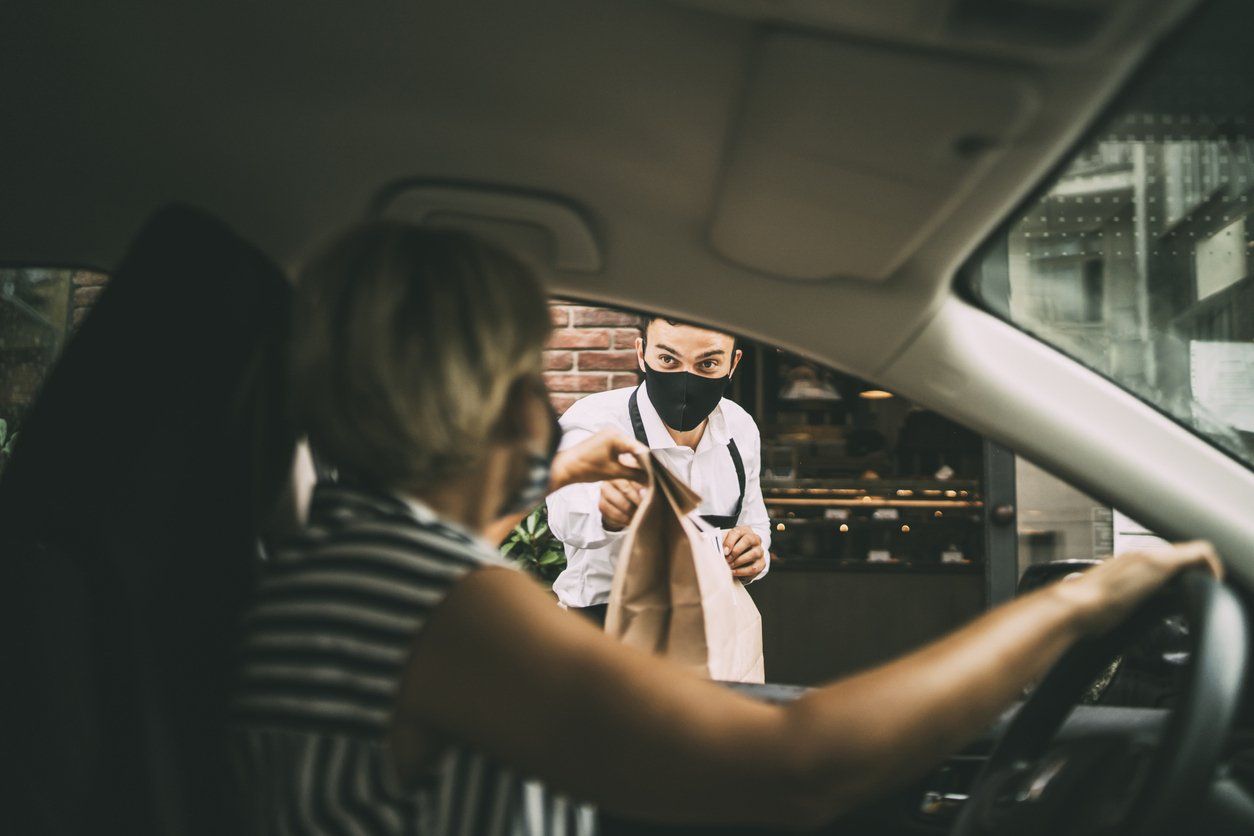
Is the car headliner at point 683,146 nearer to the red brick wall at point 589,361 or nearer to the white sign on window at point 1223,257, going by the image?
the white sign on window at point 1223,257

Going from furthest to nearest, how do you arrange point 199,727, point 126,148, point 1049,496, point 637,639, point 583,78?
point 1049,496, point 637,639, point 126,148, point 583,78, point 199,727

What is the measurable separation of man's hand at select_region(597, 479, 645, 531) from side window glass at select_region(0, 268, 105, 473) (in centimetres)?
216

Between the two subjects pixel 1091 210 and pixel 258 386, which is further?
pixel 1091 210

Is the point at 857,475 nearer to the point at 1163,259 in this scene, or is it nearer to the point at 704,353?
the point at 704,353

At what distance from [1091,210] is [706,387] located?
145 centimetres

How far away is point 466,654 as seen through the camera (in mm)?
849

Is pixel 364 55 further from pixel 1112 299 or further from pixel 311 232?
pixel 1112 299

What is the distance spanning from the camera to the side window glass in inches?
137

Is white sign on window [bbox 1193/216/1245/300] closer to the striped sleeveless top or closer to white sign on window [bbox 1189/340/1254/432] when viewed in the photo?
white sign on window [bbox 1189/340/1254/432]

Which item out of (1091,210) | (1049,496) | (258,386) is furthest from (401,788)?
(1049,496)

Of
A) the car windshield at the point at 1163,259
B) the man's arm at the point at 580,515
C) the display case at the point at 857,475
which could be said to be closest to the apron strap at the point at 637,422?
the man's arm at the point at 580,515

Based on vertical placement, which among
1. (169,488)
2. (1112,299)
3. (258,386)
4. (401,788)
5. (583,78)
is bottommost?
(401,788)

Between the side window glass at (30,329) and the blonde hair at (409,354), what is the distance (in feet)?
9.08

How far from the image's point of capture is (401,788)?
35.6 inches
